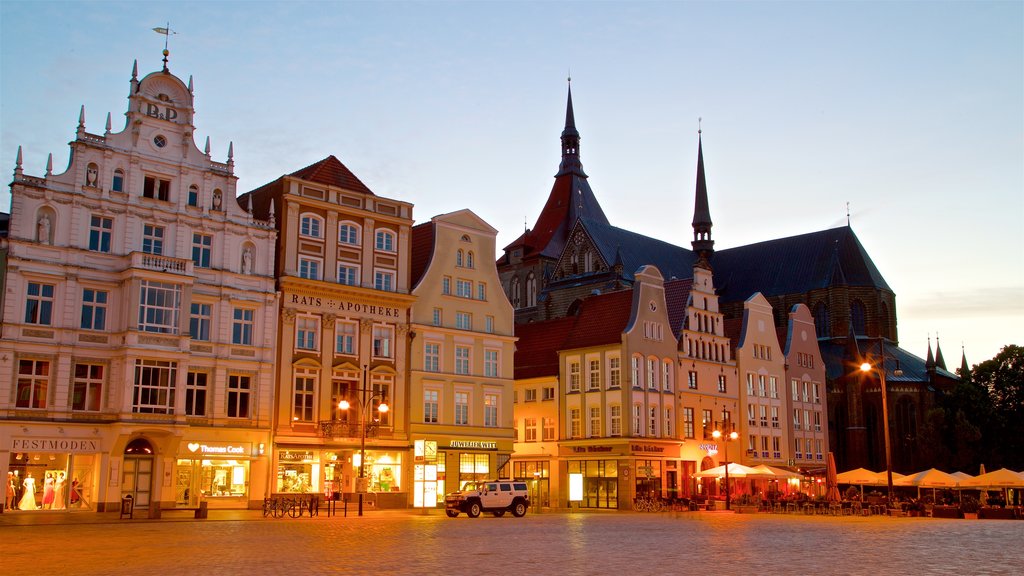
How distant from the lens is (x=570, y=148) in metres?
130

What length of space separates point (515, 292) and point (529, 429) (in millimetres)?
41663

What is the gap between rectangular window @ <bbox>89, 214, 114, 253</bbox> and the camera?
45.5m

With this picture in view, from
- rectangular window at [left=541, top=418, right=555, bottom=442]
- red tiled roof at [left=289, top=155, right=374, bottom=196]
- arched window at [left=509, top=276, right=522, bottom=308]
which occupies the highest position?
arched window at [left=509, top=276, right=522, bottom=308]

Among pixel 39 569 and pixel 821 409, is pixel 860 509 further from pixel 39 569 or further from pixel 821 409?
pixel 39 569

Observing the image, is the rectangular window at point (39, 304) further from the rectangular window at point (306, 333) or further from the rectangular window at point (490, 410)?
the rectangular window at point (490, 410)

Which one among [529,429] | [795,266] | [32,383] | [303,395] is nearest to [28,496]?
[32,383]

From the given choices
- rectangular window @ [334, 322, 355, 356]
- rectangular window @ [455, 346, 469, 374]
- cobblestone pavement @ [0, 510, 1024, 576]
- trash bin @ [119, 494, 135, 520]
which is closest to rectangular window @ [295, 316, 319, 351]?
rectangular window @ [334, 322, 355, 356]

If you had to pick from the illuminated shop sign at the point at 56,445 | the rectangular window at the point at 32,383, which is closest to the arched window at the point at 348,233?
the rectangular window at the point at 32,383

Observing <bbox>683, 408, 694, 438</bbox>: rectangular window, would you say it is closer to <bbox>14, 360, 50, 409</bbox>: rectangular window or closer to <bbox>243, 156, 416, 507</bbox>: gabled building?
<bbox>243, 156, 416, 507</bbox>: gabled building

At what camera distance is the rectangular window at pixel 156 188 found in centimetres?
4738

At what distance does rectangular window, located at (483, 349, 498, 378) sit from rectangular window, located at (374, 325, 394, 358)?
7015 mm

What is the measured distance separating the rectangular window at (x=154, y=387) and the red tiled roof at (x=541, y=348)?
1102 inches

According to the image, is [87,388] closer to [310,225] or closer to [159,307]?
[159,307]

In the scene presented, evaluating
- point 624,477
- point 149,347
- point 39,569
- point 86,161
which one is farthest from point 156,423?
point 624,477
